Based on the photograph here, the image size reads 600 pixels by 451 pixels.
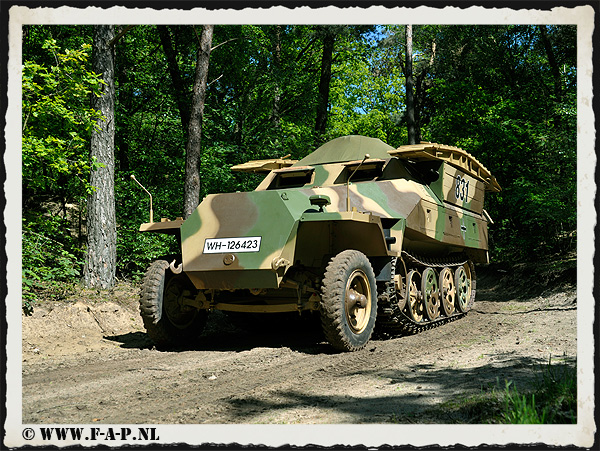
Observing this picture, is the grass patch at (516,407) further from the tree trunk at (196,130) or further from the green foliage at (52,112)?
the tree trunk at (196,130)

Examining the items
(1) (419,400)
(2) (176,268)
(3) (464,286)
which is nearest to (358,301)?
(2) (176,268)

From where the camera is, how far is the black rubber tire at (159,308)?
7.99 m

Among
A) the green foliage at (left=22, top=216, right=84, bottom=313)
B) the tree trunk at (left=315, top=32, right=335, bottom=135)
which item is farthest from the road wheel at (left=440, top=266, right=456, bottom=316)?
the tree trunk at (left=315, top=32, right=335, bottom=135)

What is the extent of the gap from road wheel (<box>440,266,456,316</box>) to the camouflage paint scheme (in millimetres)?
422

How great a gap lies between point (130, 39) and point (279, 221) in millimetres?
12717

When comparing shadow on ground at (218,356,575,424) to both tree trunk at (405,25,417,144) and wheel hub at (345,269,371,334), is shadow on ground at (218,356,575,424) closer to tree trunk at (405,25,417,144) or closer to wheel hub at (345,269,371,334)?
wheel hub at (345,269,371,334)

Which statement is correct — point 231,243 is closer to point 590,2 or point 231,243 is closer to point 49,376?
point 49,376

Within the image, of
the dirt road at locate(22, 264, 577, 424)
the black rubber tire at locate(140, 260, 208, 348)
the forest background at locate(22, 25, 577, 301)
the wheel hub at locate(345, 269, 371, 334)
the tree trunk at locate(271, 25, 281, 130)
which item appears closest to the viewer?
the dirt road at locate(22, 264, 577, 424)

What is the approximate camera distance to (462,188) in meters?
12.3

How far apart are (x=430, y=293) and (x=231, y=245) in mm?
4543

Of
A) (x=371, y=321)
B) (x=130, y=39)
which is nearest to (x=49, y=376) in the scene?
(x=371, y=321)

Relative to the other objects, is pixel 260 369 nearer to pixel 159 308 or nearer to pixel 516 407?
pixel 159 308

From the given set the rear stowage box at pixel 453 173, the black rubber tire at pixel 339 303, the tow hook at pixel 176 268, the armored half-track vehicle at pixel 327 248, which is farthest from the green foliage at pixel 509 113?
the tow hook at pixel 176 268

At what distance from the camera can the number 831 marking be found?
11961 mm
